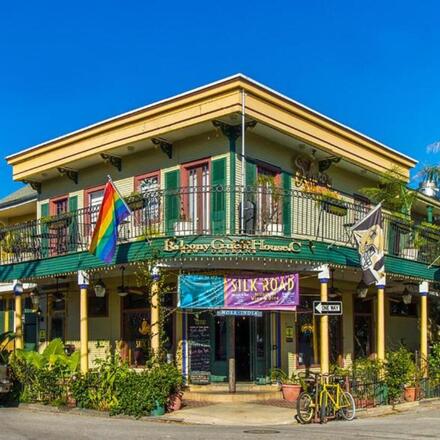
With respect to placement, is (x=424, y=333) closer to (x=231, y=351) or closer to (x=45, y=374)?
(x=231, y=351)

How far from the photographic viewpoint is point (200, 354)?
18188mm

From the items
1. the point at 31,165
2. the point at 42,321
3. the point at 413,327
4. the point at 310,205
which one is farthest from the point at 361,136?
the point at 42,321

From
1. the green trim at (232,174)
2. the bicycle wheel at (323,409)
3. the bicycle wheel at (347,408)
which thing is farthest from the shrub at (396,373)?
the green trim at (232,174)

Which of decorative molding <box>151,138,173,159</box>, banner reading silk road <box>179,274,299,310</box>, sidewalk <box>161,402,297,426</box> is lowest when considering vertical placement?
sidewalk <box>161,402,297,426</box>

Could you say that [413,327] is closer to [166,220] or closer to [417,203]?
[417,203]

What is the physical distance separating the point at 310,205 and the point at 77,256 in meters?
6.25

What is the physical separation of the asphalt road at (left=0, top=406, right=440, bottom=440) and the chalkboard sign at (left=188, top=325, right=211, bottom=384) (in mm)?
3677

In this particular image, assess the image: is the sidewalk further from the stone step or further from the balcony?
the balcony

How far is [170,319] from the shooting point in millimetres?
18812

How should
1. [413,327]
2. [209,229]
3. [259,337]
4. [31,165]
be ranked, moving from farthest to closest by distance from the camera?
[413,327], [31,165], [259,337], [209,229]

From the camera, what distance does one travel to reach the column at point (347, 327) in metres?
21.6

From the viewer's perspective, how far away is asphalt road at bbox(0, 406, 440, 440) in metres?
11.8

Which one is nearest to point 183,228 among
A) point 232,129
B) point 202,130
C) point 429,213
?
point 202,130

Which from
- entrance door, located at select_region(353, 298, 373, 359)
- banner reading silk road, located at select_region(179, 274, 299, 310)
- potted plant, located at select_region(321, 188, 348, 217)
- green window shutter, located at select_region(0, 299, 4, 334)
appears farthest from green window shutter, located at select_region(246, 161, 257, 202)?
green window shutter, located at select_region(0, 299, 4, 334)
